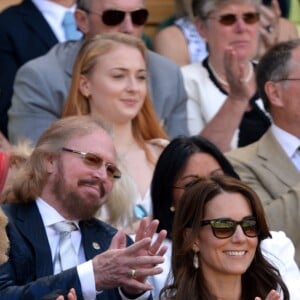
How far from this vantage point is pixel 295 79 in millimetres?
7422

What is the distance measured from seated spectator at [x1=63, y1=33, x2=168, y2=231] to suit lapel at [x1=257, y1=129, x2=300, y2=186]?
1.74 ft

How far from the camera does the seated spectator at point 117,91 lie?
7.30 meters

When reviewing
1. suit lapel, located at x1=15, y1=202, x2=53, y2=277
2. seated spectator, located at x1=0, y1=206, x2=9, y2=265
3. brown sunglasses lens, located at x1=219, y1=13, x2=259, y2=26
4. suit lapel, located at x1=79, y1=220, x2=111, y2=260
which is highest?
seated spectator, located at x1=0, y1=206, x2=9, y2=265

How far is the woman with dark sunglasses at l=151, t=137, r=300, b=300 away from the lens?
6.20 m

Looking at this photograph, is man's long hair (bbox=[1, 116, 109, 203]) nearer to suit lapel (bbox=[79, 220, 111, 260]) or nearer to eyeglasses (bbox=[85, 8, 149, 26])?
suit lapel (bbox=[79, 220, 111, 260])

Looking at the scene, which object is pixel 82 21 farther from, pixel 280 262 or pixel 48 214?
pixel 280 262

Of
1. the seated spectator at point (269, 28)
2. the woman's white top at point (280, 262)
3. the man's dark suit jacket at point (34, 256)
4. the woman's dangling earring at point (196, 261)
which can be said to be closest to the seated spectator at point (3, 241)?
the man's dark suit jacket at point (34, 256)

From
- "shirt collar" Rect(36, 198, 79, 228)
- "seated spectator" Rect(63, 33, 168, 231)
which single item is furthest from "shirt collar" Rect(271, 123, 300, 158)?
"shirt collar" Rect(36, 198, 79, 228)

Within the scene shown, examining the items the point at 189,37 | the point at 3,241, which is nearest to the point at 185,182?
the point at 3,241

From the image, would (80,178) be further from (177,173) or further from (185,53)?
(185,53)

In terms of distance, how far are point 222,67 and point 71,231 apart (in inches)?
107

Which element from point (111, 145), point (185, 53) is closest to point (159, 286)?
point (111, 145)

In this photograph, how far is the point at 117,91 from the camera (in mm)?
7328

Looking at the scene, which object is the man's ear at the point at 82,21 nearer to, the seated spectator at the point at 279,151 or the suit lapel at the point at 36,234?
the seated spectator at the point at 279,151
